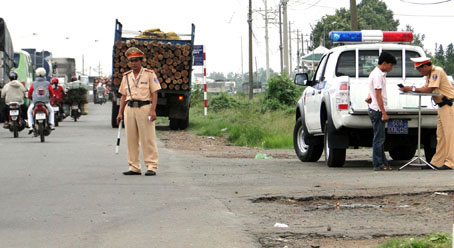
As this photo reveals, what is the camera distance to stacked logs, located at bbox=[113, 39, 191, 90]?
27750 mm

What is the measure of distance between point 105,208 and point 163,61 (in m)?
19.1

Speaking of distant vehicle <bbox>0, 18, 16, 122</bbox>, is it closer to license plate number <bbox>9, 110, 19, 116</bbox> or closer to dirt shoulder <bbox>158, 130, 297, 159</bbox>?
dirt shoulder <bbox>158, 130, 297, 159</bbox>

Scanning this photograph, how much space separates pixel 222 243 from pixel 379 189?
4.20 metres

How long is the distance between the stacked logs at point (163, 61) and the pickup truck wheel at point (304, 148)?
11.7 metres

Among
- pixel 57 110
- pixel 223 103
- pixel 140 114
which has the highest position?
pixel 140 114

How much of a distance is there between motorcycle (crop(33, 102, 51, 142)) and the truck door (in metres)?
7.89

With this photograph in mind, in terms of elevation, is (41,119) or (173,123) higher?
(41,119)

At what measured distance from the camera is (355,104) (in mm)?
13570

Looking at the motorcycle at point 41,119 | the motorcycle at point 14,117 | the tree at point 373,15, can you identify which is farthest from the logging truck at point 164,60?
the tree at point 373,15

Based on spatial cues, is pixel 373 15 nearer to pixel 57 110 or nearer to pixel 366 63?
pixel 57 110

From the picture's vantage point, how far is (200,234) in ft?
24.3

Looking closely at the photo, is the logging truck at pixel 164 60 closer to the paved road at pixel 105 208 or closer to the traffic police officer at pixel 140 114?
the paved road at pixel 105 208

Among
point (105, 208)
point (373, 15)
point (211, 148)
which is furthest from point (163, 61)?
point (373, 15)

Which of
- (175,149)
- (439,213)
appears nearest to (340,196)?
(439,213)
